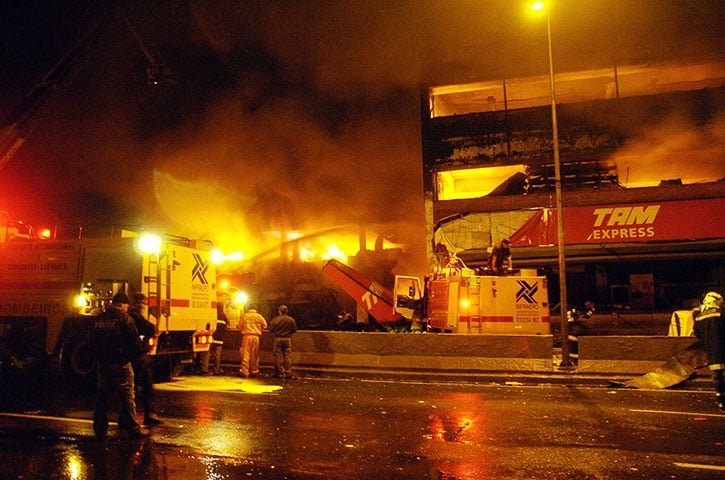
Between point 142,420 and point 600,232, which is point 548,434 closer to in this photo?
point 142,420

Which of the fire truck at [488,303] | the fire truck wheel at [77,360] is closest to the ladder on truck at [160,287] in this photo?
the fire truck wheel at [77,360]

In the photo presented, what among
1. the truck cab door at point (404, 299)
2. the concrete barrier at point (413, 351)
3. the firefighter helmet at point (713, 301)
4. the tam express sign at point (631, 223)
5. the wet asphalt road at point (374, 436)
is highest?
the tam express sign at point (631, 223)

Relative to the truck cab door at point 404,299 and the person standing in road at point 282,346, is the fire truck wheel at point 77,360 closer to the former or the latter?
the person standing in road at point 282,346

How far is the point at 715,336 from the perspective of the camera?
7.21 meters

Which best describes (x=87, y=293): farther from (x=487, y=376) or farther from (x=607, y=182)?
(x=607, y=182)

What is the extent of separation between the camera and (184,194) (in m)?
22.9

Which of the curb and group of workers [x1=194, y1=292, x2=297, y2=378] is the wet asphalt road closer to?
the curb

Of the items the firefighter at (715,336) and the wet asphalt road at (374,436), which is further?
the firefighter at (715,336)

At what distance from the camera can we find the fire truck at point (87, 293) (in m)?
9.19

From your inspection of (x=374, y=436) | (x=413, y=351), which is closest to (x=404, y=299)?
(x=413, y=351)

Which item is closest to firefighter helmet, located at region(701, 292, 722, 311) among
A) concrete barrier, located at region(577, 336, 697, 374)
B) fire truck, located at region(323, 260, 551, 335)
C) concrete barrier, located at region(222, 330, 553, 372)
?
concrete barrier, located at region(577, 336, 697, 374)

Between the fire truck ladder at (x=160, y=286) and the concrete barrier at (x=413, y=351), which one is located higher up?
the fire truck ladder at (x=160, y=286)

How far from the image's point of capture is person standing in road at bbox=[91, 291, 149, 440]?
557 centimetres

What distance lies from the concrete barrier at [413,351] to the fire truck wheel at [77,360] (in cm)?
435
